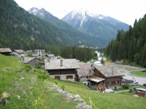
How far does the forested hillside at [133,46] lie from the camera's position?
388 feet

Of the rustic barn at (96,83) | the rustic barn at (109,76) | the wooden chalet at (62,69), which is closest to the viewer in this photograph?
the wooden chalet at (62,69)

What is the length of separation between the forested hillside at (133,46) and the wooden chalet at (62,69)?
64713mm

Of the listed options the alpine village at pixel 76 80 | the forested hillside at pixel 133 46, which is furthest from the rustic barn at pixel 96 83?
the forested hillside at pixel 133 46

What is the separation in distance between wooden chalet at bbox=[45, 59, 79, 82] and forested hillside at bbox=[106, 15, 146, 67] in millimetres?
64713

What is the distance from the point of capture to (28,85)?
1978cm

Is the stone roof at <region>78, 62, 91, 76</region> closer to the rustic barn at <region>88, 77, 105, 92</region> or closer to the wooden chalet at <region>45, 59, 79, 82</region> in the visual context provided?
Result: the rustic barn at <region>88, 77, 105, 92</region>

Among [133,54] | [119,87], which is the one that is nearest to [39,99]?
[119,87]

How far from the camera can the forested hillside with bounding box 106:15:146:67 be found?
4659 inches

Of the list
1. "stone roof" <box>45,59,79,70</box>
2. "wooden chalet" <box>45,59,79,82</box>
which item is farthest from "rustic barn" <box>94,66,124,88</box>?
A: "stone roof" <box>45,59,79,70</box>

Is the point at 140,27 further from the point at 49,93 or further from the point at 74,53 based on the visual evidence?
the point at 49,93

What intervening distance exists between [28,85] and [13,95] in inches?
145

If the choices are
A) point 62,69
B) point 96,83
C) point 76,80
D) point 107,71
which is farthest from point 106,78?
point 62,69

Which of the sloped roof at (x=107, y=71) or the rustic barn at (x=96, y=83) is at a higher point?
the sloped roof at (x=107, y=71)

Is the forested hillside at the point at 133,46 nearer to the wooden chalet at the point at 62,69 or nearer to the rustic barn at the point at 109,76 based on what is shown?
the rustic barn at the point at 109,76
